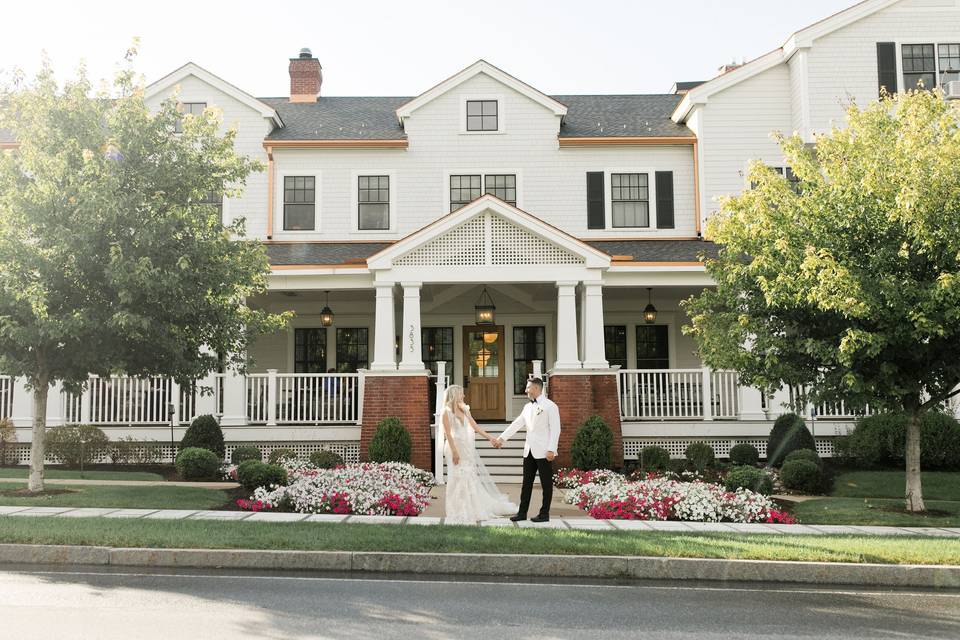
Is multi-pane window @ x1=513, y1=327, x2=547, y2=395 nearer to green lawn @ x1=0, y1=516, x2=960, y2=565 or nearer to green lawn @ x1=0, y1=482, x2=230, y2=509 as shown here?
green lawn @ x1=0, y1=482, x2=230, y2=509

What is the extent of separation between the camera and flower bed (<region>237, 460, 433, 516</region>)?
38.0 feet

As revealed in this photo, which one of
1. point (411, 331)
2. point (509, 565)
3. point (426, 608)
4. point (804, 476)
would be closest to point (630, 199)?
point (411, 331)

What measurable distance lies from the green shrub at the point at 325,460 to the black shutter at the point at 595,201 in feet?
27.8

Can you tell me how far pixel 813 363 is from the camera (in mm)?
12672

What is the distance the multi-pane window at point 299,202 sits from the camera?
2047 cm

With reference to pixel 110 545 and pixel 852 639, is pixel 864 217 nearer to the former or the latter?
pixel 852 639

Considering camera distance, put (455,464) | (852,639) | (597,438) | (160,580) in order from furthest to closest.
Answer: (597,438) → (455,464) → (160,580) → (852,639)

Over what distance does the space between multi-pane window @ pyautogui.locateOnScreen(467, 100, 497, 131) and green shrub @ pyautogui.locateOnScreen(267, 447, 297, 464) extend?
918cm

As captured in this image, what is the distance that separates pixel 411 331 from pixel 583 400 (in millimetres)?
3732

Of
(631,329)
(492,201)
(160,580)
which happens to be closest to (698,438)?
(631,329)

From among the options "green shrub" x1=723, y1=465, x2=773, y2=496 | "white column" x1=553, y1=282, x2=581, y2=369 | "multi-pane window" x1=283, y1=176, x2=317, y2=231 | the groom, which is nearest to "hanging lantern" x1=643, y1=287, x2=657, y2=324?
"white column" x1=553, y1=282, x2=581, y2=369

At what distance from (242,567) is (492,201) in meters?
10.3

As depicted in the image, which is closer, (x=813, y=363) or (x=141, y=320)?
(x=141, y=320)

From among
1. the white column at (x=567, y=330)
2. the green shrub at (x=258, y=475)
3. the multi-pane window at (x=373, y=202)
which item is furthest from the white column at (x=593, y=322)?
the green shrub at (x=258, y=475)
